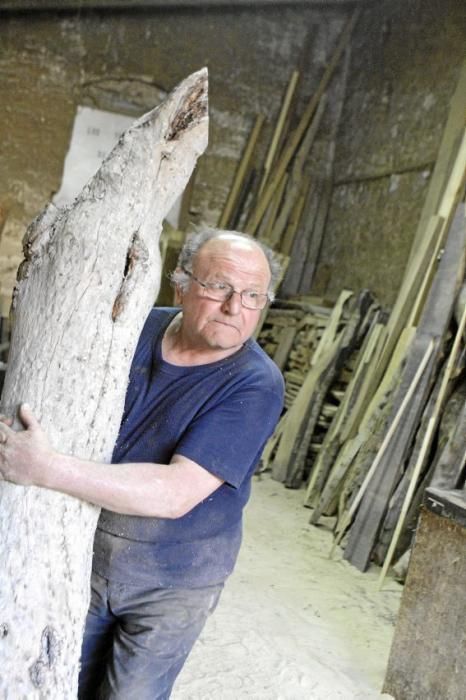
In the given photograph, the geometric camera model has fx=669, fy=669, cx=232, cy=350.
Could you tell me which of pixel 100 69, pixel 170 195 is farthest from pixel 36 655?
Result: pixel 100 69

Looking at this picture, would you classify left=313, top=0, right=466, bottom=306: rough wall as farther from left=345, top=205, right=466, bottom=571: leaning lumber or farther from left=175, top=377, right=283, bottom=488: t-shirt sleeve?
left=175, top=377, right=283, bottom=488: t-shirt sleeve

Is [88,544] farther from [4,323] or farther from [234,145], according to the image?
[234,145]

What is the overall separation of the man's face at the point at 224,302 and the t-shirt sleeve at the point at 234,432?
0.45 ft

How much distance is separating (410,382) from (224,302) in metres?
2.75

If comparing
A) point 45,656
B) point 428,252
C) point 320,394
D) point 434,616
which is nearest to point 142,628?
point 45,656

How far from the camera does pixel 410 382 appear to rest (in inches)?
161

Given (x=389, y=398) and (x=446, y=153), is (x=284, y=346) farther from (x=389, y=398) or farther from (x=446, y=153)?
(x=446, y=153)

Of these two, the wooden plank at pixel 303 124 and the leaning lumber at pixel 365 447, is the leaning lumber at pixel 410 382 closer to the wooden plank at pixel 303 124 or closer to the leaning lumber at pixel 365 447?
the leaning lumber at pixel 365 447

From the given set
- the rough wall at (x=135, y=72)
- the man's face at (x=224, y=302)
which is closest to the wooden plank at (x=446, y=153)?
the rough wall at (x=135, y=72)

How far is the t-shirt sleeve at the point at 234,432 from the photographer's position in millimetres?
1478

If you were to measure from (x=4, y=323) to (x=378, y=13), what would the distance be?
17.0ft

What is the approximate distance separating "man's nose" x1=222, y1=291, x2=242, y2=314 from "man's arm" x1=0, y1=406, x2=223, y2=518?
370 millimetres

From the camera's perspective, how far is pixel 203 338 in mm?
1611

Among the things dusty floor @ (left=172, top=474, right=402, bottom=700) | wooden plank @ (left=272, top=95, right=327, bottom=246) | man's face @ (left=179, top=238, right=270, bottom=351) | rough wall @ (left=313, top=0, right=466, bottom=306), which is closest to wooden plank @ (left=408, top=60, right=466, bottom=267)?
rough wall @ (left=313, top=0, right=466, bottom=306)
